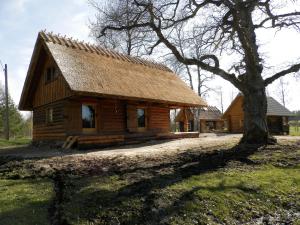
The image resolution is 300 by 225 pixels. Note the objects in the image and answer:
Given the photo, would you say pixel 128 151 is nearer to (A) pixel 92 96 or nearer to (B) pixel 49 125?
(A) pixel 92 96

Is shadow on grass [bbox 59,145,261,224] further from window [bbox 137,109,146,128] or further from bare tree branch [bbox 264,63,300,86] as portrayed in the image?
window [bbox 137,109,146,128]

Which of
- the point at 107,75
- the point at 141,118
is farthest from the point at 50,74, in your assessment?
the point at 141,118

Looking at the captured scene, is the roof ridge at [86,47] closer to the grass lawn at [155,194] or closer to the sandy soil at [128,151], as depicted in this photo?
the sandy soil at [128,151]

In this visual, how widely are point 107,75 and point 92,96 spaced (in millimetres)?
1930

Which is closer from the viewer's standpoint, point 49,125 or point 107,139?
point 107,139

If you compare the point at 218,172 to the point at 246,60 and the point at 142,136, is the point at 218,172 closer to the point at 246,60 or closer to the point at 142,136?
the point at 246,60

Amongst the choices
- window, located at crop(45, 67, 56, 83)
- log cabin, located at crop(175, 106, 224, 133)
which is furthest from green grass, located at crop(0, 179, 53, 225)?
log cabin, located at crop(175, 106, 224, 133)

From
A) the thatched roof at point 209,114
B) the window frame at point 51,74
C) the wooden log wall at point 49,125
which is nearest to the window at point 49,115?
the wooden log wall at point 49,125

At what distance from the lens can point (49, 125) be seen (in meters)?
18.7

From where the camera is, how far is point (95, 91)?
1526 cm

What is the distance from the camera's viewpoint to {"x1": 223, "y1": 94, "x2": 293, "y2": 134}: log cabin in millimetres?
33844

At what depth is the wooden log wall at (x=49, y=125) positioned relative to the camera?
17203mm

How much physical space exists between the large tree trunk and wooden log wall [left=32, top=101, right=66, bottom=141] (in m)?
8.96

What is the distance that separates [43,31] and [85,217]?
1482cm
